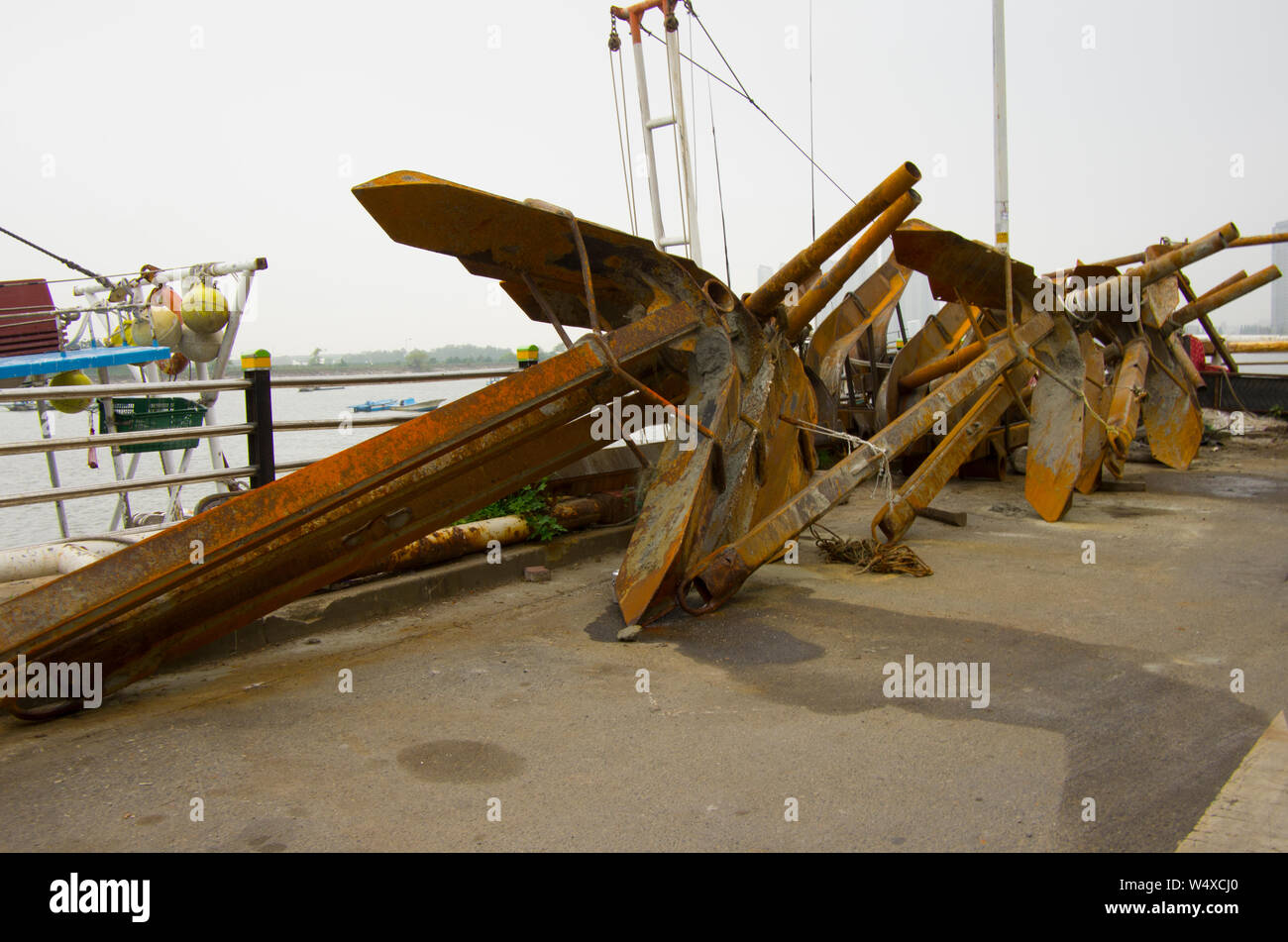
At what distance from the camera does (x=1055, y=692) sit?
461 cm

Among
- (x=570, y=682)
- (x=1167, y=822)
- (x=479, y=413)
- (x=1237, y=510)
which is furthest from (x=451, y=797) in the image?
(x=1237, y=510)

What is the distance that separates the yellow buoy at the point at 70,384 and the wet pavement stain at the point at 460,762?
18.5 feet

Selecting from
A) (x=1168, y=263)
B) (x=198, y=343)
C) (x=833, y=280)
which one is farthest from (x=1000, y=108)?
(x=198, y=343)

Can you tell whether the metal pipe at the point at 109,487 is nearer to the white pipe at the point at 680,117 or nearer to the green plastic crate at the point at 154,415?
the green plastic crate at the point at 154,415

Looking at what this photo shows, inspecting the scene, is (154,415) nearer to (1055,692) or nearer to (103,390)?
(103,390)

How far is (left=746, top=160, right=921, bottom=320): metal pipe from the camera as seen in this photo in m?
6.35

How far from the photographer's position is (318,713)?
438 centimetres

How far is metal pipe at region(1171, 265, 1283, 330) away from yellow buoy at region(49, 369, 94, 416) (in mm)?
12720

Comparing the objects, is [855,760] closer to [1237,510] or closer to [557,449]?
[557,449]

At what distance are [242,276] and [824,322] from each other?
22.1 ft

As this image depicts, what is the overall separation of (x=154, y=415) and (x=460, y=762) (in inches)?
247

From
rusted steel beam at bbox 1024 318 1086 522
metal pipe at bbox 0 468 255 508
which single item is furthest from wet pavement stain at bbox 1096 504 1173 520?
metal pipe at bbox 0 468 255 508

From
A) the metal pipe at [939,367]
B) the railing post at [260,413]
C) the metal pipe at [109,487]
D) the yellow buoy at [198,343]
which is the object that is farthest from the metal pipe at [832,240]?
the yellow buoy at [198,343]

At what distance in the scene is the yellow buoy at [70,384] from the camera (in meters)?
8.51
